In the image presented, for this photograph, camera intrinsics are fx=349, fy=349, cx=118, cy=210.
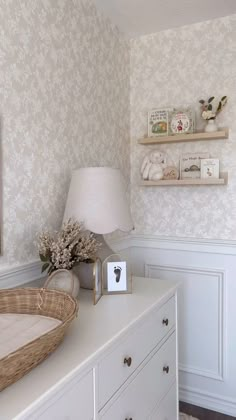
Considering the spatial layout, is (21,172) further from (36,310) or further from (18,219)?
(36,310)

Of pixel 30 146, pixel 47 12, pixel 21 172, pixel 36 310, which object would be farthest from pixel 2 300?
pixel 47 12

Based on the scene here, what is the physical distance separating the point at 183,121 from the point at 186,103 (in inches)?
5.9

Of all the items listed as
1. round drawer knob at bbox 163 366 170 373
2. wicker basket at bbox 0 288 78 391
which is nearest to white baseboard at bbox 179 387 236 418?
round drawer knob at bbox 163 366 170 373

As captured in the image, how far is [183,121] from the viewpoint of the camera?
7.02ft

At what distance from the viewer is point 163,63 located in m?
2.28

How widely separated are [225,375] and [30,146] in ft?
5.83

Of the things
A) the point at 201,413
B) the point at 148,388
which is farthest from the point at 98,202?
the point at 201,413

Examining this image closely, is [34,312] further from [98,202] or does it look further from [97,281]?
[98,202]

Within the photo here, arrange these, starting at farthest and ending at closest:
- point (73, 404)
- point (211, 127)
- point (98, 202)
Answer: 1. point (211, 127)
2. point (98, 202)
3. point (73, 404)

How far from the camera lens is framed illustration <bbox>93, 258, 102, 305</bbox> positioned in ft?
4.47

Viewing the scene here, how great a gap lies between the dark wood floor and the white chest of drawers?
1.57 feet

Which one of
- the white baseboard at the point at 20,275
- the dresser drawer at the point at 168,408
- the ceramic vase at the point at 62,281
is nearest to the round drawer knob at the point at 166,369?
the dresser drawer at the point at 168,408

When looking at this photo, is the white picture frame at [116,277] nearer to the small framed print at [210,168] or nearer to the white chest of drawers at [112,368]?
the white chest of drawers at [112,368]

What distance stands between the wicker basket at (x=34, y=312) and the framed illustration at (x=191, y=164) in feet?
4.35
